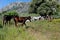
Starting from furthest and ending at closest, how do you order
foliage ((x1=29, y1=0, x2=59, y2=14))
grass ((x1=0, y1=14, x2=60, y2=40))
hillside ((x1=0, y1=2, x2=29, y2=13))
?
hillside ((x1=0, y1=2, x2=29, y2=13)), foliage ((x1=29, y1=0, x2=59, y2=14)), grass ((x1=0, y1=14, x2=60, y2=40))

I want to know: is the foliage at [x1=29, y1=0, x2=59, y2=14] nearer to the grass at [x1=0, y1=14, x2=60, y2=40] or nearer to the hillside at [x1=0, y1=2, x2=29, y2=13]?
the hillside at [x1=0, y1=2, x2=29, y2=13]

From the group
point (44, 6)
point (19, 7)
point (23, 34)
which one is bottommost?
point (19, 7)

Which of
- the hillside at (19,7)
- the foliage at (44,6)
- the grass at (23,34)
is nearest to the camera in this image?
the grass at (23,34)

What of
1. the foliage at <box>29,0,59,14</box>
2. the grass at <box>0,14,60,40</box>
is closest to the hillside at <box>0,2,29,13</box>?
the foliage at <box>29,0,59,14</box>

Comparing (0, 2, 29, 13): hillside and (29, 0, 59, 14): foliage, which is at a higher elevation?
(29, 0, 59, 14): foliage

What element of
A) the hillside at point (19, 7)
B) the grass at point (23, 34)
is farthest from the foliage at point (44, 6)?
the grass at point (23, 34)

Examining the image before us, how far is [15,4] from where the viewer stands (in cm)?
6456

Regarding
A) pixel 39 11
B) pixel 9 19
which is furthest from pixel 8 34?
pixel 39 11

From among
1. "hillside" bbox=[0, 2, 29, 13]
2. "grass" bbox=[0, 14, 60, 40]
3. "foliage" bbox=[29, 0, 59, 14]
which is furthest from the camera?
"hillside" bbox=[0, 2, 29, 13]

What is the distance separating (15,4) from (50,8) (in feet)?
89.2

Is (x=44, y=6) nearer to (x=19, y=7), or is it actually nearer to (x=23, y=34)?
(x=19, y=7)

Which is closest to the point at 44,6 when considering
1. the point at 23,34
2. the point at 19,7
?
the point at 19,7

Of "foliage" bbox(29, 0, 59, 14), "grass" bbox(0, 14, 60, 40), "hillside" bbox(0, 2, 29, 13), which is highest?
"grass" bbox(0, 14, 60, 40)

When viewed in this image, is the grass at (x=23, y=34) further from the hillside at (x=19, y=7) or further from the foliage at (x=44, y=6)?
the hillside at (x=19, y=7)
